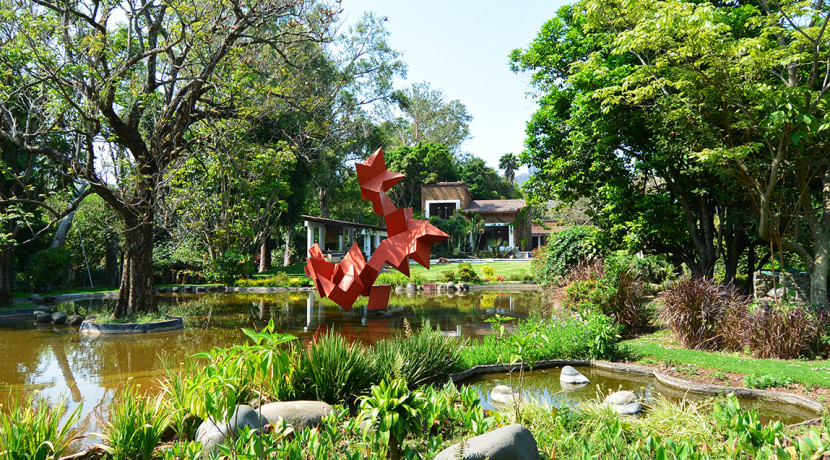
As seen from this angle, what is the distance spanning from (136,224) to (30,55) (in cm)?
438

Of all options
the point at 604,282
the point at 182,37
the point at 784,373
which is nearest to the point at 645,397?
the point at 784,373

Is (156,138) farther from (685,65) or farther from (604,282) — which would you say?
(685,65)

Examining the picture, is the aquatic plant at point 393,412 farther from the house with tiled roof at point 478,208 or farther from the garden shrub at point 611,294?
the house with tiled roof at point 478,208

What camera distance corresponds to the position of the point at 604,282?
9523mm

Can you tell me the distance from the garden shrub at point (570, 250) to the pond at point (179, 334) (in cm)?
161

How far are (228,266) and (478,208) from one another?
27.4 metres

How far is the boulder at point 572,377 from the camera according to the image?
6.69 metres

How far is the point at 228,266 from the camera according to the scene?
19.5m

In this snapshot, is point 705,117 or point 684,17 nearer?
point 684,17

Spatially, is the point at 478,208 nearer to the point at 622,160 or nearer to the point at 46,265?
the point at 622,160

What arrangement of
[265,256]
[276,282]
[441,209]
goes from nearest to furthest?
[276,282], [265,256], [441,209]

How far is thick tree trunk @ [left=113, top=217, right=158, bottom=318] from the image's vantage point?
40.2 feet

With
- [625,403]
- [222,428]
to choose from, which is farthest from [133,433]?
[625,403]

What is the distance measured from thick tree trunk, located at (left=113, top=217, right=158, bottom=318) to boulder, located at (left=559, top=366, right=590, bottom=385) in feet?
33.6
